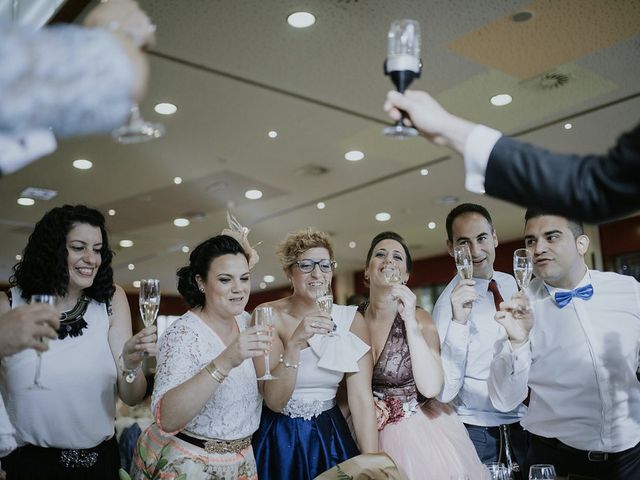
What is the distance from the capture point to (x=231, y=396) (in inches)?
107

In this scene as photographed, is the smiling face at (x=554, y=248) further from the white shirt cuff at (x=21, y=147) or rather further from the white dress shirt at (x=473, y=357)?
the white shirt cuff at (x=21, y=147)

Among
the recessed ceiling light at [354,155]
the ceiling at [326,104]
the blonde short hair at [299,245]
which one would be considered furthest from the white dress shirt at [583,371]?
the recessed ceiling light at [354,155]

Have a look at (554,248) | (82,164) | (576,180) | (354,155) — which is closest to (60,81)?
(576,180)

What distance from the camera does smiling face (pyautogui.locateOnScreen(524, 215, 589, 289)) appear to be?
113 inches

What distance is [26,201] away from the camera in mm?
8492

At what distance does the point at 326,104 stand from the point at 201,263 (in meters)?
3.21

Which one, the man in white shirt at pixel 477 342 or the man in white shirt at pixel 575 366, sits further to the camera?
the man in white shirt at pixel 477 342

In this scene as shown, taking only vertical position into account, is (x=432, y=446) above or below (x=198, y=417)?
below

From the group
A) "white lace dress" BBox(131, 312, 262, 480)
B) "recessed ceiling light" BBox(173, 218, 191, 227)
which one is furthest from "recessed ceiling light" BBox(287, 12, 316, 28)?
"recessed ceiling light" BBox(173, 218, 191, 227)

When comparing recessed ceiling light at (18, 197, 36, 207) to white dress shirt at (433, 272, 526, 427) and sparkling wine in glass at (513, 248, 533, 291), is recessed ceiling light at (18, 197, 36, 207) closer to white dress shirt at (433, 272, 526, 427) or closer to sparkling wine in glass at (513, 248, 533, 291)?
white dress shirt at (433, 272, 526, 427)

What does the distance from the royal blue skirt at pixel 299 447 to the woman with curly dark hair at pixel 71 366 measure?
24.5 inches

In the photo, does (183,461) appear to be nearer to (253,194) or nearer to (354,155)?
(354,155)

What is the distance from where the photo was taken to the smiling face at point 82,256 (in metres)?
2.62

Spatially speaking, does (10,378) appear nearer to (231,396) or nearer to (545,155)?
(231,396)
